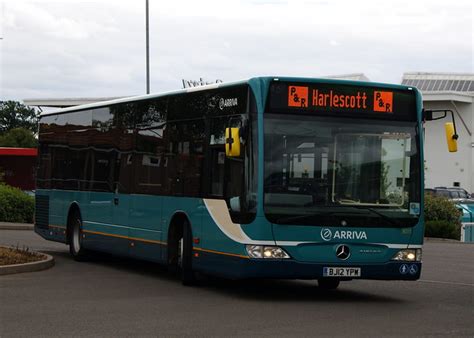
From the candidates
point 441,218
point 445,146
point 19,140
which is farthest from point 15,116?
point 441,218

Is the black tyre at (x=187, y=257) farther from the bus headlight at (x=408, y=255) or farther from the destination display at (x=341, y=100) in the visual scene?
the bus headlight at (x=408, y=255)

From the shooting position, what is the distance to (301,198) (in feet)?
42.7

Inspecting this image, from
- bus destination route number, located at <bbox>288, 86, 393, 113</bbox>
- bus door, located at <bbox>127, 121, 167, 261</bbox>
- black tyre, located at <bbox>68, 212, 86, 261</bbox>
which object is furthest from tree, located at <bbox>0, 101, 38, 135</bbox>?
bus destination route number, located at <bbox>288, 86, 393, 113</bbox>

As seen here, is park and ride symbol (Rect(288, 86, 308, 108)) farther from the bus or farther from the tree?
the tree

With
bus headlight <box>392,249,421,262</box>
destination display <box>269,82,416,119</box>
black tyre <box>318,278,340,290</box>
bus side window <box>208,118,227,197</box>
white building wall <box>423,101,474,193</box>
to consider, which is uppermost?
white building wall <box>423,101,474,193</box>

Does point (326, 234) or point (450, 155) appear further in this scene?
point (450, 155)

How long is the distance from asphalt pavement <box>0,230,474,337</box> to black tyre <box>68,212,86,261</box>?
116 cm

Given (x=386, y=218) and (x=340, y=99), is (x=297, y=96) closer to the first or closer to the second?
(x=340, y=99)

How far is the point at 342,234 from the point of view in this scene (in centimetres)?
1316

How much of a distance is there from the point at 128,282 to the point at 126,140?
300 cm

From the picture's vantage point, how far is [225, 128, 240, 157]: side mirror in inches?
508

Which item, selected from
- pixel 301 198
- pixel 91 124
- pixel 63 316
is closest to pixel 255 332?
pixel 63 316

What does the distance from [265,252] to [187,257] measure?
6.93 ft

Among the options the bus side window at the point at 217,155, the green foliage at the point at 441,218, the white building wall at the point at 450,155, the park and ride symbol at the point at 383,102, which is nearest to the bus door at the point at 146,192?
the bus side window at the point at 217,155
